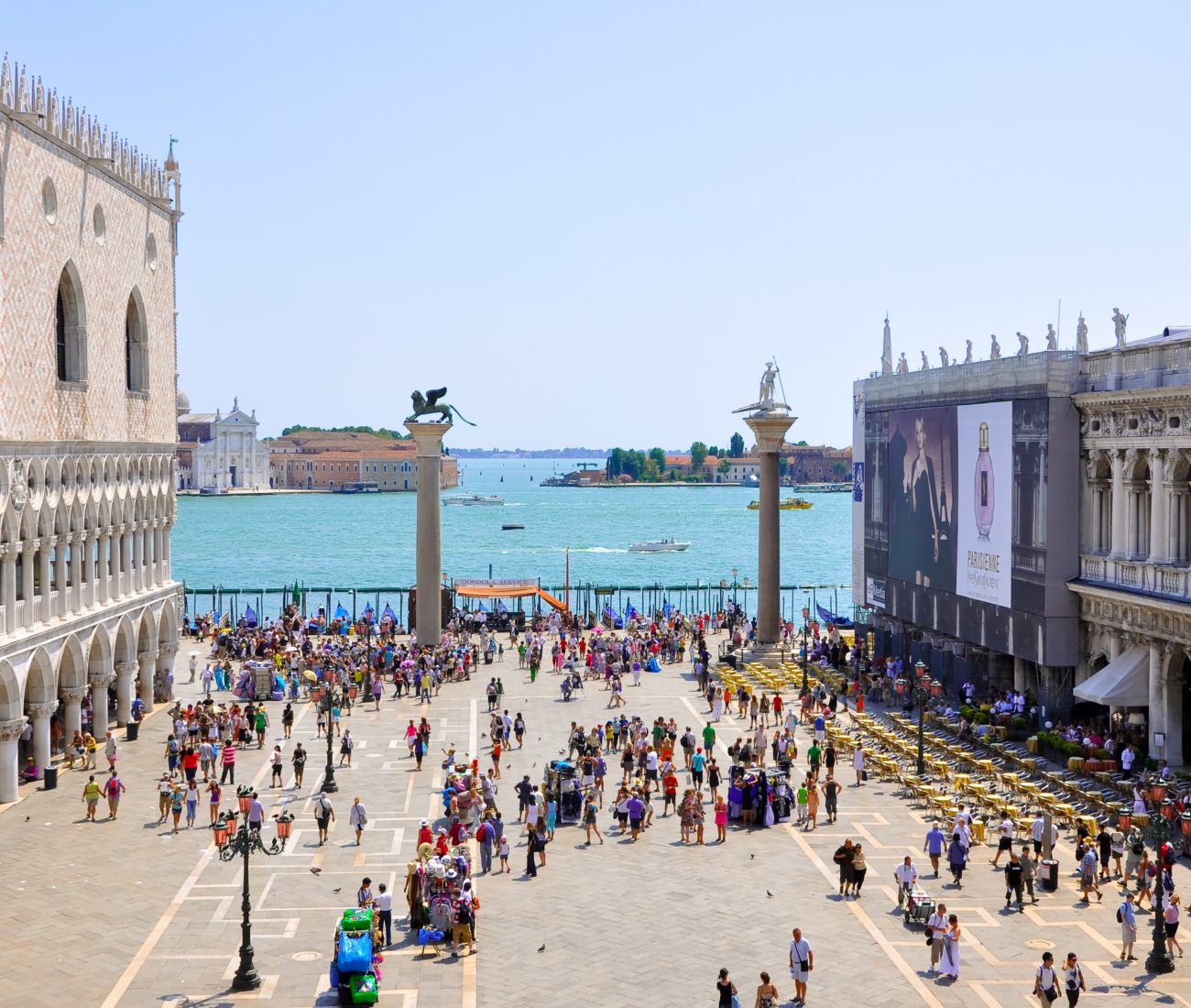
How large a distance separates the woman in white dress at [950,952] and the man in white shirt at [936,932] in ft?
0.37

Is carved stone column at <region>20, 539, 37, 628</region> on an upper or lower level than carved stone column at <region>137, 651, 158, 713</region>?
upper

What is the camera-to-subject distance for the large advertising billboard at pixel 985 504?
41.7 m

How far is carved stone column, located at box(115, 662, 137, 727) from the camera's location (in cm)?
4203

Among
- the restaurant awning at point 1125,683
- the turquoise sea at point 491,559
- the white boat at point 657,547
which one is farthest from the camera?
the white boat at point 657,547

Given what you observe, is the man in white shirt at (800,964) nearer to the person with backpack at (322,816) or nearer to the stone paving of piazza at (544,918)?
the stone paving of piazza at (544,918)

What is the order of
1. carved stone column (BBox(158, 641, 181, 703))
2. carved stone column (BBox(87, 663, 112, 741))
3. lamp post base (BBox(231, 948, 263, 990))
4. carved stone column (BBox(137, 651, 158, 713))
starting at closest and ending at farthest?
lamp post base (BBox(231, 948, 263, 990)), carved stone column (BBox(87, 663, 112, 741)), carved stone column (BBox(137, 651, 158, 713)), carved stone column (BBox(158, 641, 181, 703))

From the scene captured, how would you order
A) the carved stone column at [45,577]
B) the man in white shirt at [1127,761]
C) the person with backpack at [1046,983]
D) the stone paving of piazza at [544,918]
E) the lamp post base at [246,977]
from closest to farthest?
the person with backpack at [1046,983] < the lamp post base at [246,977] < the stone paving of piazza at [544,918] < the man in white shirt at [1127,761] < the carved stone column at [45,577]

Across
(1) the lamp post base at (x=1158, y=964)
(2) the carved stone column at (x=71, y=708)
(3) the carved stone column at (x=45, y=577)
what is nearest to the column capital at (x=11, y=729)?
(3) the carved stone column at (x=45, y=577)

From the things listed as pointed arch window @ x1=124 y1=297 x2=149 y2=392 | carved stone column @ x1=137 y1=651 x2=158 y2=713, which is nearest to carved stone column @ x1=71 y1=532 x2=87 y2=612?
carved stone column @ x1=137 y1=651 x2=158 y2=713

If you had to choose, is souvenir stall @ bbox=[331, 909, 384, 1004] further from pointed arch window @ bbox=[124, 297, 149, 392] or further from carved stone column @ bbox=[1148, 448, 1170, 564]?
pointed arch window @ bbox=[124, 297, 149, 392]

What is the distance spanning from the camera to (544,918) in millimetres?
24312

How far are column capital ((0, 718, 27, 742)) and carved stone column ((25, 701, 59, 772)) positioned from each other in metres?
1.73

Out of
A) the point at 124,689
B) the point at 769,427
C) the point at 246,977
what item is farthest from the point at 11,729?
the point at 769,427

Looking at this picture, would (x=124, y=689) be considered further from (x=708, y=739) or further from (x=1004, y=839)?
(x=1004, y=839)
